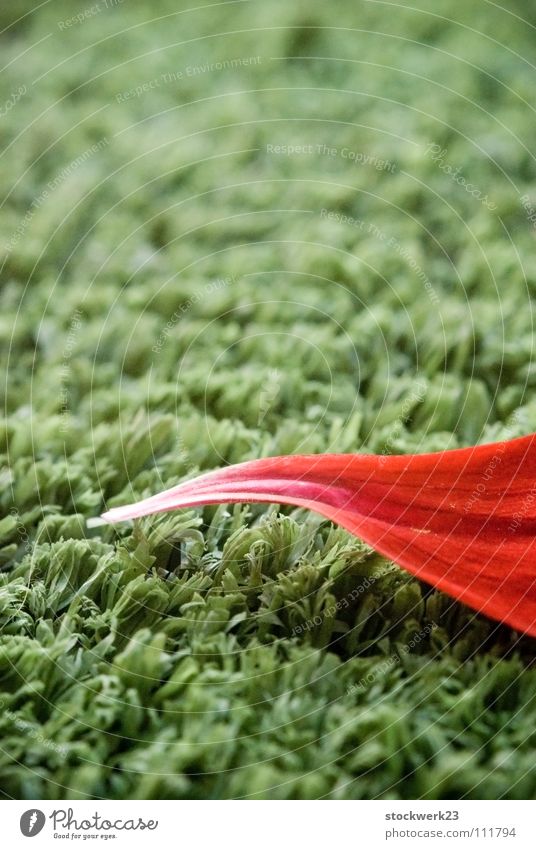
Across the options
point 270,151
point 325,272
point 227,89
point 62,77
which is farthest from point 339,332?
point 62,77

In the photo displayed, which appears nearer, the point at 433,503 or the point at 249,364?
the point at 433,503

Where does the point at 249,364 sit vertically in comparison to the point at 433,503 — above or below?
above

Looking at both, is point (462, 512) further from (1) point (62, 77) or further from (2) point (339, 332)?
(1) point (62, 77)
